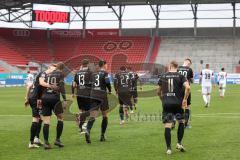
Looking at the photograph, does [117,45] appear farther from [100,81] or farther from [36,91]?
[36,91]

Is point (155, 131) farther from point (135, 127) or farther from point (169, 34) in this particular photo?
point (169, 34)

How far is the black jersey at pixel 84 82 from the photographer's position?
570 inches

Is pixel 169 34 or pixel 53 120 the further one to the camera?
pixel 169 34

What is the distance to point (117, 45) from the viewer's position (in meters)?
73.9

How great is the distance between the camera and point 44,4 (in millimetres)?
65062

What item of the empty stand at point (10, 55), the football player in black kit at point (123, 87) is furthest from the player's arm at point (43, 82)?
the empty stand at point (10, 55)

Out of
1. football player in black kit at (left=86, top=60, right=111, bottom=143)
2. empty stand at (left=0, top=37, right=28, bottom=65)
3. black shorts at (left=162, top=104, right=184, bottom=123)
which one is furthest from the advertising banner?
black shorts at (left=162, top=104, right=184, bottom=123)

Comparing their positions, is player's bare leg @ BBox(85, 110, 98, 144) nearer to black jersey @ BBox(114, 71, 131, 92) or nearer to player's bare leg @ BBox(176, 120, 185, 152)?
player's bare leg @ BBox(176, 120, 185, 152)

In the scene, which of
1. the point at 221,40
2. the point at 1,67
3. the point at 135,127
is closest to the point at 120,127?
the point at 135,127

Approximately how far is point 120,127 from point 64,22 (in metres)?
49.4

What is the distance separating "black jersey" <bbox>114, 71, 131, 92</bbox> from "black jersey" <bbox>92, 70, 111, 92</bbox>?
5.10 meters

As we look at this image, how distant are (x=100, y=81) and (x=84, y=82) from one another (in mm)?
532

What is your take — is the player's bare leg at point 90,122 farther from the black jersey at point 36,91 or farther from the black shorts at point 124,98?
the black shorts at point 124,98

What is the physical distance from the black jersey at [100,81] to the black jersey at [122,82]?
5.10 m
